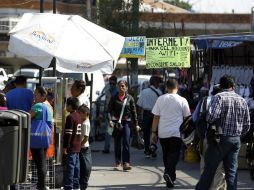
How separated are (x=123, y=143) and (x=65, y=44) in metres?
3.24

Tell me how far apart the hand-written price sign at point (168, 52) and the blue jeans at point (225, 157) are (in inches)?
210

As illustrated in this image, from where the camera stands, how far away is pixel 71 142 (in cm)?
1023

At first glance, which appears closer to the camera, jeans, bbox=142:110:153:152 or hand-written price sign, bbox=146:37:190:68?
hand-written price sign, bbox=146:37:190:68

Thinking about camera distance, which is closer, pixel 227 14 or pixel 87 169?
pixel 87 169

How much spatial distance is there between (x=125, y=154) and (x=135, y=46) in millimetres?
3239

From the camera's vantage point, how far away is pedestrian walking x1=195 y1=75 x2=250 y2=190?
9.59 metres

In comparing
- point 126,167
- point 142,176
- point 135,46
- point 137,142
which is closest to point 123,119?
point 126,167

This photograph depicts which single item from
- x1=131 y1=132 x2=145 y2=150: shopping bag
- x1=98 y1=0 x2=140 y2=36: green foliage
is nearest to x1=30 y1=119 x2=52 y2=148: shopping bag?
x1=131 y1=132 x2=145 y2=150: shopping bag

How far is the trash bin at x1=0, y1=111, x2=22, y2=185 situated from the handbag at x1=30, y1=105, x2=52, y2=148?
2739mm

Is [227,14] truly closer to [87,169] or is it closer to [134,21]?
[134,21]

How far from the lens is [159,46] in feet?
49.6

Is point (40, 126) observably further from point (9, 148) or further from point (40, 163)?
point (9, 148)

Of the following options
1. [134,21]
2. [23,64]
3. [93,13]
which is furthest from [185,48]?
[23,64]

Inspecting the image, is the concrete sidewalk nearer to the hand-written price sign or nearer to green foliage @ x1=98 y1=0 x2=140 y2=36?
the hand-written price sign
